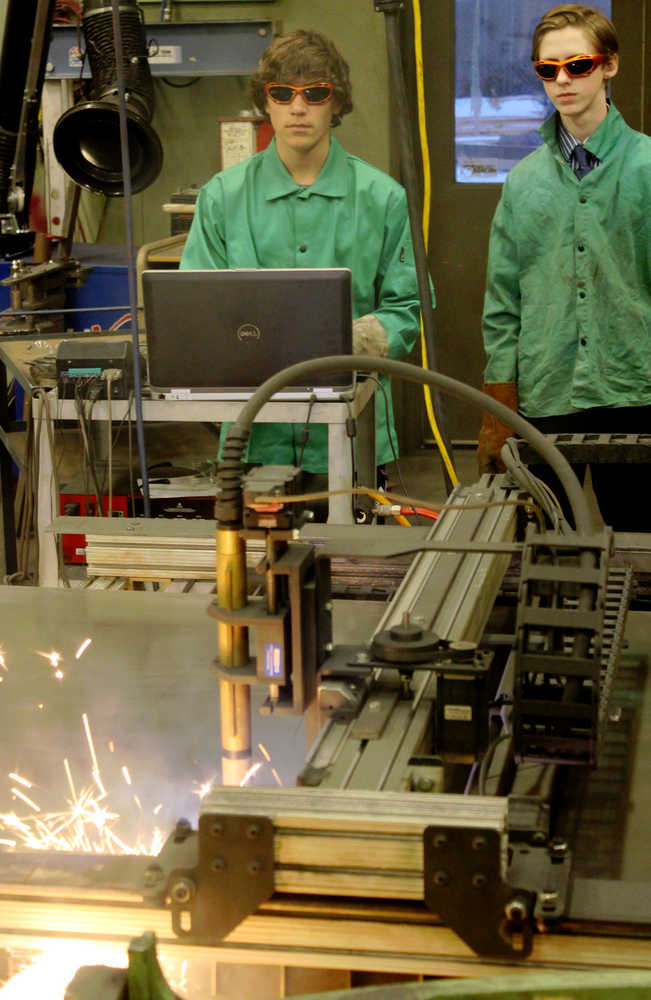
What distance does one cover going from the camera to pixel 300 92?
2.78 meters

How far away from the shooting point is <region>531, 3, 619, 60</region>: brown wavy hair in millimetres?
2547

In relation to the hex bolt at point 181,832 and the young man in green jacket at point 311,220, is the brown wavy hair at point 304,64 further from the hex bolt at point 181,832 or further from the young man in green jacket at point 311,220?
the hex bolt at point 181,832

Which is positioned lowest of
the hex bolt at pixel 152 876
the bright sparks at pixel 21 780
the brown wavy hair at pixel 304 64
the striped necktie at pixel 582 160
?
the bright sparks at pixel 21 780

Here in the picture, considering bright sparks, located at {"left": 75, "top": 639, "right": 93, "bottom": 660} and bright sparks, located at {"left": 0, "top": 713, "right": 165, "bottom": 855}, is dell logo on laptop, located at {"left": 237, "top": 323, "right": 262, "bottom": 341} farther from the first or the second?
bright sparks, located at {"left": 0, "top": 713, "right": 165, "bottom": 855}

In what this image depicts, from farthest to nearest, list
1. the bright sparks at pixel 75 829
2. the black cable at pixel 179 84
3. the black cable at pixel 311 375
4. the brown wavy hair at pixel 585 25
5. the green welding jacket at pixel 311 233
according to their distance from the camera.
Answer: the black cable at pixel 179 84, the green welding jacket at pixel 311 233, the brown wavy hair at pixel 585 25, the bright sparks at pixel 75 829, the black cable at pixel 311 375

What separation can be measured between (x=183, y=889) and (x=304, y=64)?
2213 mm

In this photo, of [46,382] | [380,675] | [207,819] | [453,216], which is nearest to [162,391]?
[46,382]

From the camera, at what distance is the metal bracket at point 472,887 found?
887 mm

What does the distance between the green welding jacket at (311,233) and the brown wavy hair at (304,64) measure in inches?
5.6

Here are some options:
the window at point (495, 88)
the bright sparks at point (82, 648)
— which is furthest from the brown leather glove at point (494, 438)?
the window at point (495, 88)

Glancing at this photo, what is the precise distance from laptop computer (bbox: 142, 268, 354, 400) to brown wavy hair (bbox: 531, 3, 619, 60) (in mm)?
618

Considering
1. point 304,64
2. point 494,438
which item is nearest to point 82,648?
point 494,438

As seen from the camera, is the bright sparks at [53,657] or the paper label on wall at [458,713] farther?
the bright sparks at [53,657]

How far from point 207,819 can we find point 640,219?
81.4 inches
